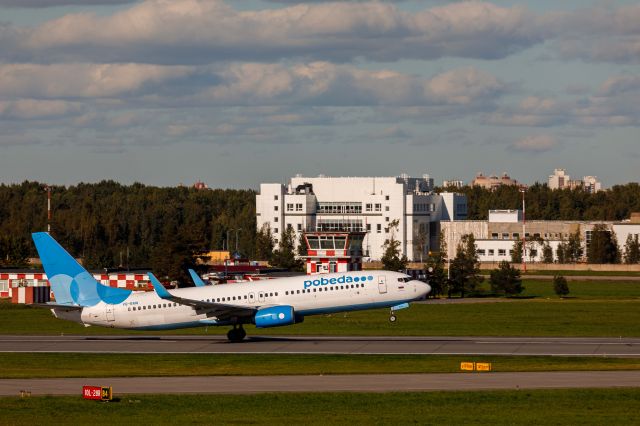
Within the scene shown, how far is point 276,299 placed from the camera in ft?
212

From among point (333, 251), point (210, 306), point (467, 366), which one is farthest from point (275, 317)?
point (333, 251)

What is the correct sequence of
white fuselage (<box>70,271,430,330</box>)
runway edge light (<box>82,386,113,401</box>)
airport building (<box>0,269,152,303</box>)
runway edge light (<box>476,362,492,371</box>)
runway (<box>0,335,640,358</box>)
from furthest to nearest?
airport building (<box>0,269,152,303</box>) → white fuselage (<box>70,271,430,330</box>) → runway (<box>0,335,640,358</box>) → runway edge light (<box>476,362,492,371</box>) → runway edge light (<box>82,386,113,401</box>)

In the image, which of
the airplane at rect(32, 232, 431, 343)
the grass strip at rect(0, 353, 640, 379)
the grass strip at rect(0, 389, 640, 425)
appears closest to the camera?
the grass strip at rect(0, 389, 640, 425)

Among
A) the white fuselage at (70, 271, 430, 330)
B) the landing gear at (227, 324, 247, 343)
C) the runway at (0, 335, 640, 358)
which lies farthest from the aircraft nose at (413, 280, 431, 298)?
the landing gear at (227, 324, 247, 343)

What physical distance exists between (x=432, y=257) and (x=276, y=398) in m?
112

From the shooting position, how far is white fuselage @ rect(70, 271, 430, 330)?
64.7 meters

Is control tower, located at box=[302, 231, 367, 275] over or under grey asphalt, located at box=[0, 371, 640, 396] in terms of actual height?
over

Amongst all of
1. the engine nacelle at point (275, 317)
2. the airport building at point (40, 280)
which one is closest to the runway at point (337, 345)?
the engine nacelle at point (275, 317)

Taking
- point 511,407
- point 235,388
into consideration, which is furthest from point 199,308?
point 511,407

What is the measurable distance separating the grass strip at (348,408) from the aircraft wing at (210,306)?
68.6 ft

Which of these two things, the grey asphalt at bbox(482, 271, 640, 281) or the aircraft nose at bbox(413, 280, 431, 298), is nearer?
the aircraft nose at bbox(413, 280, 431, 298)

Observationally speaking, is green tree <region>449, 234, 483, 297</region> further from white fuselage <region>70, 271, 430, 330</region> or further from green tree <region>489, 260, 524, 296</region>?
white fuselage <region>70, 271, 430, 330</region>

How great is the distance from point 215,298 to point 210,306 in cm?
157

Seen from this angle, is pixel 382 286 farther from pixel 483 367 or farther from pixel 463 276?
pixel 463 276
